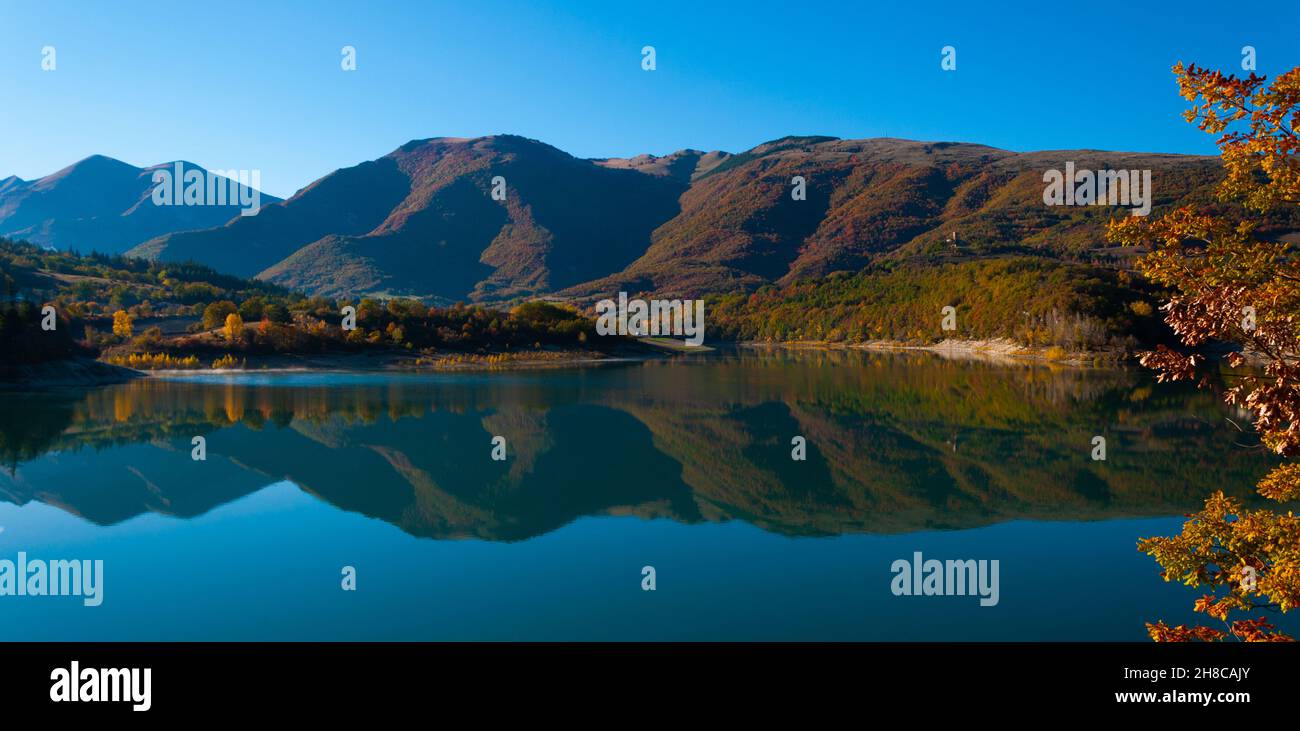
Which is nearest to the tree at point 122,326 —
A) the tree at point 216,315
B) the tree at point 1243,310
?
the tree at point 216,315

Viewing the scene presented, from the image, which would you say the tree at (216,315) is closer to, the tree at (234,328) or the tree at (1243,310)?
the tree at (234,328)

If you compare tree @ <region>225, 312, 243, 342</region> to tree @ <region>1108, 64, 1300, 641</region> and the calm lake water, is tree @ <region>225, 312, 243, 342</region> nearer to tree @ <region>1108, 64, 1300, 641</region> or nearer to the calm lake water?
the calm lake water

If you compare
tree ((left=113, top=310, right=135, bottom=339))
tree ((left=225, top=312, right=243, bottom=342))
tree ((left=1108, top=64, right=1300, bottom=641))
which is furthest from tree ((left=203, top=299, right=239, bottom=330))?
tree ((left=1108, top=64, right=1300, bottom=641))

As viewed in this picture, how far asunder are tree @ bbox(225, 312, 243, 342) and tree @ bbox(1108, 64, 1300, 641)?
2485 inches

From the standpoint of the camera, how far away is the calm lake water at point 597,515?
1022 cm

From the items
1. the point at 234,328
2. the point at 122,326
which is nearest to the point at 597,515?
the point at 234,328

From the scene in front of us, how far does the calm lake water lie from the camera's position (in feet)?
33.5

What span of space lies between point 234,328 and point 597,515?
53.0 metres

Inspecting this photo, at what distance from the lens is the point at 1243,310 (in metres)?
5.16

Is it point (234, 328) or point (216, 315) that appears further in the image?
point (216, 315)

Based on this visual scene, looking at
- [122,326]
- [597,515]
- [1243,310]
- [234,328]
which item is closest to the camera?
[1243,310]

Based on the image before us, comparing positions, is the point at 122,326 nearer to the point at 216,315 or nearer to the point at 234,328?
the point at 216,315

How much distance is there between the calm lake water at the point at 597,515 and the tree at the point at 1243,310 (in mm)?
3479

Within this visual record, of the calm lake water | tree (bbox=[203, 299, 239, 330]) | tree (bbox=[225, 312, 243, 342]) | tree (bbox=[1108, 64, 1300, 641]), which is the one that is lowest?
the calm lake water
